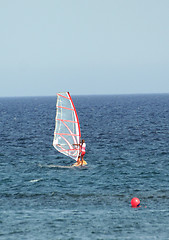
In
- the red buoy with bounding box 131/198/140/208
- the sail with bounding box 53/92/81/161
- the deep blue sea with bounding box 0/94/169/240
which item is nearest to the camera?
the deep blue sea with bounding box 0/94/169/240

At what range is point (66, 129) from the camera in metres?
45.4

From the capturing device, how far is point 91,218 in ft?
94.4

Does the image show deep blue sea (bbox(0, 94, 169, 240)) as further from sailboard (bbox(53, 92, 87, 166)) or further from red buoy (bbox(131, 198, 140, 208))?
sailboard (bbox(53, 92, 87, 166))

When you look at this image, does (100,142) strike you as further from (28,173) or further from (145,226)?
(145,226)

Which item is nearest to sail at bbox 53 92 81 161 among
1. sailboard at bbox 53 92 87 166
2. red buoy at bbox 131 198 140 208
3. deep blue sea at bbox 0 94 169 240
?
sailboard at bbox 53 92 87 166

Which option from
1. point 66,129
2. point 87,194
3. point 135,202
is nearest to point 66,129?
point 66,129

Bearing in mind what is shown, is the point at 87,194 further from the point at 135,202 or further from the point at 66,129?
the point at 66,129

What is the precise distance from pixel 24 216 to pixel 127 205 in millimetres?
7737

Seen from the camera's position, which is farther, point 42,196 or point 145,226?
point 42,196

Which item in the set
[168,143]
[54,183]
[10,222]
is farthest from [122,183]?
[168,143]

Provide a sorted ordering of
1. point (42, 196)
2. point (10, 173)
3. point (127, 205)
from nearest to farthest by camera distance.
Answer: point (127, 205), point (42, 196), point (10, 173)

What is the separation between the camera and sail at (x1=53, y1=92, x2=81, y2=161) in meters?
44.7

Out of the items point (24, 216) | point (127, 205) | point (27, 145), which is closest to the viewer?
point (24, 216)

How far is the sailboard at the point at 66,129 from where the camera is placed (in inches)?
1758
